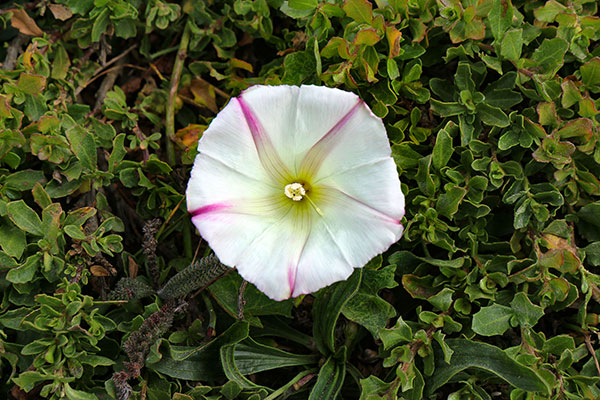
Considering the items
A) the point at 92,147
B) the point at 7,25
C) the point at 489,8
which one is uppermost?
the point at 489,8

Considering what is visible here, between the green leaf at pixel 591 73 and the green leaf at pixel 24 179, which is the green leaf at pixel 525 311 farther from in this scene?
the green leaf at pixel 24 179

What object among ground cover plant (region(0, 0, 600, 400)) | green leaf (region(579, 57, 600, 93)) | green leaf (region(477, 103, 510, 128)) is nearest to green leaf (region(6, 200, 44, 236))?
ground cover plant (region(0, 0, 600, 400))

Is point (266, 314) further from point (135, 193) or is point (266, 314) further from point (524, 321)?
point (524, 321)

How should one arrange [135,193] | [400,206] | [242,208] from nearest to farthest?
[400,206]
[242,208]
[135,193]

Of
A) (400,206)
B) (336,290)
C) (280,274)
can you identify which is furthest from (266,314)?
(400,206)

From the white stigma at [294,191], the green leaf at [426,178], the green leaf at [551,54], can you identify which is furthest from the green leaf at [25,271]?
the green leaf at [551,54]

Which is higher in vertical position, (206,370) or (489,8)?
(489,8)

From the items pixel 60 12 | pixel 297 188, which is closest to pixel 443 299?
pixel 297 188

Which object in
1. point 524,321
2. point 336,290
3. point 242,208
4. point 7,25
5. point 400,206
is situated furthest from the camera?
point 7,25
